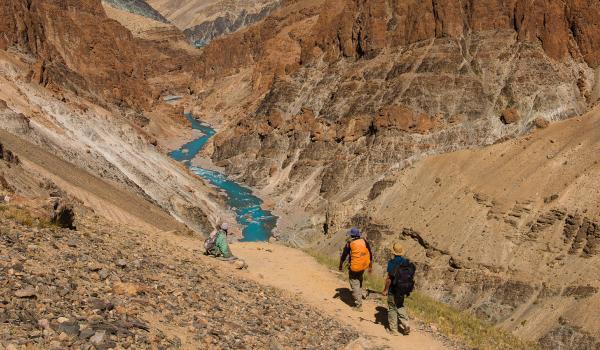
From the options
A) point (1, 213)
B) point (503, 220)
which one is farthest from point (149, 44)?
point (1, 213)

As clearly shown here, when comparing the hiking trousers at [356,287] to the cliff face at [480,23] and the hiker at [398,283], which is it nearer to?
the hiker at [398,283]

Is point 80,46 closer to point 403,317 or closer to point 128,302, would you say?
point 403,317

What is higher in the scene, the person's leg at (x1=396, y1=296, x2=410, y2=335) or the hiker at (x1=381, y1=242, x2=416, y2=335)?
the hiker at (x1=381, y1=242, x2=416, y2=335)

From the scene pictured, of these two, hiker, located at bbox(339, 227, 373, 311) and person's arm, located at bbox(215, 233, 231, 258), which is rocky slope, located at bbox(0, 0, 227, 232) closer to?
person's arm, located at bbox(215, 233, 231, 258)

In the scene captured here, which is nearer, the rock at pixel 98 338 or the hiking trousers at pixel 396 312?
the rock at pixel 98 338

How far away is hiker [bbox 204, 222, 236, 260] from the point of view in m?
15.1

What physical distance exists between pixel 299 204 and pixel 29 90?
26.8m

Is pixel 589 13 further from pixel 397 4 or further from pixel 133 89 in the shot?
pixel 133 89

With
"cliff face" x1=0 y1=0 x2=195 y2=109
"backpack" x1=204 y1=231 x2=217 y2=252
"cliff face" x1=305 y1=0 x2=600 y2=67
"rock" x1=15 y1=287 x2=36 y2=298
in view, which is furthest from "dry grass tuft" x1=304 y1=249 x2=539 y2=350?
"cliff face" x1=0 y1=0 x2=195 y2=109

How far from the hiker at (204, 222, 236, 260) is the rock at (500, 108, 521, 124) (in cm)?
4607

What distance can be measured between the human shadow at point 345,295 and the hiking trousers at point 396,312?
1792mm

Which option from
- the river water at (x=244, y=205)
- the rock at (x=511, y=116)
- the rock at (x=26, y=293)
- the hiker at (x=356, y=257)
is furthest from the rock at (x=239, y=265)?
the rock at (x=511, y=116)

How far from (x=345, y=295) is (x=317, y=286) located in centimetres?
89

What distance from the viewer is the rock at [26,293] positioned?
23.6 feet
